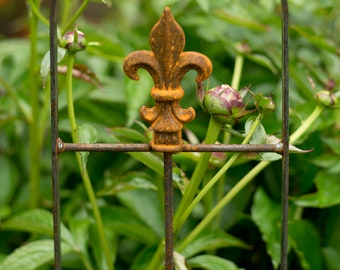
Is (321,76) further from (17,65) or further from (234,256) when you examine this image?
(17,65)

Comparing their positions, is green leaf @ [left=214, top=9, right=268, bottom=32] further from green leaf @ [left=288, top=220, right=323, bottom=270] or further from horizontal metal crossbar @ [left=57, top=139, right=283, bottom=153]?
horizontal metal crossbar @ [left=57, top=139, right=283, bottom=153]

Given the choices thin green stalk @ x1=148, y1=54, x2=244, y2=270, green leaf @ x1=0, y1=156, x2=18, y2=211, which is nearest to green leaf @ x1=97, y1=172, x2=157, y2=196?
thin green stalk @ x1=148, y1=54, x2=244, y2=270

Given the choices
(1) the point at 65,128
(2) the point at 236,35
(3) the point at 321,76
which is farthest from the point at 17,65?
(3) the point at 321,76

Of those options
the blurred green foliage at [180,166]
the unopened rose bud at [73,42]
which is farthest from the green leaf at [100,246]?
the unopened rose bud at [73,42]

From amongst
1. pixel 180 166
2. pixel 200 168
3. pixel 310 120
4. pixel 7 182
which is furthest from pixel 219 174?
pixel 7 182

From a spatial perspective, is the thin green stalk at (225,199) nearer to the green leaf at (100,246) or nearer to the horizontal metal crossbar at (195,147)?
the horizontal metal crossbar at (195,147)

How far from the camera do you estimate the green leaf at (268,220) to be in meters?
0.75

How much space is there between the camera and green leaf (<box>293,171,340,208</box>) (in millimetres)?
776

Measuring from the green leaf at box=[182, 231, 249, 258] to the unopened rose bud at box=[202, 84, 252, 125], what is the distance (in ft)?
0.80

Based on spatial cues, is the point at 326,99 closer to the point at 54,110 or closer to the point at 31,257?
the point at 54,110

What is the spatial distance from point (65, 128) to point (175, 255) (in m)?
0.38

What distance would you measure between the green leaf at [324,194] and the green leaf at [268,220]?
0.12ft

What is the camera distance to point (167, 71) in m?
0.52

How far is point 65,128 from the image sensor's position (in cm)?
92
